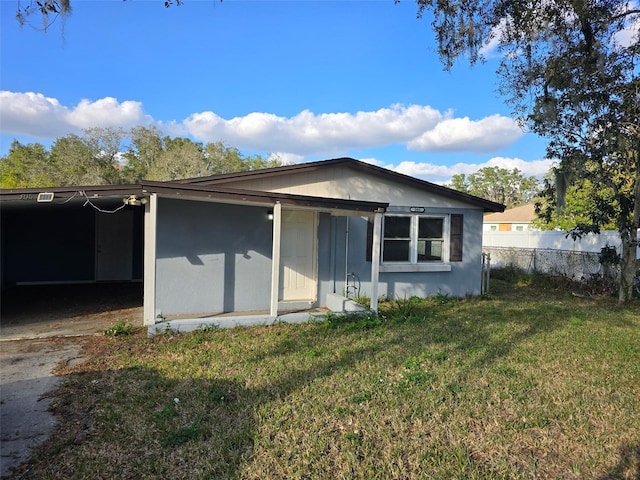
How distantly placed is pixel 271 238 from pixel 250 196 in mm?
1537

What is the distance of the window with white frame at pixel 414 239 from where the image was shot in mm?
9078

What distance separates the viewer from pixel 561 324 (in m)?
7.23

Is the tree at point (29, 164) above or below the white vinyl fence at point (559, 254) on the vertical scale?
above

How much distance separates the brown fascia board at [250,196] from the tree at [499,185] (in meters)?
57.4

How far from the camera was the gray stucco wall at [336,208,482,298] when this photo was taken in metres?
8.60

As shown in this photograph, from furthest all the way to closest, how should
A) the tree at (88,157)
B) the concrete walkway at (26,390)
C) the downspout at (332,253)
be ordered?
the tree at (88,157), the downspout at (332,253), the concrete walkway at (26,390)

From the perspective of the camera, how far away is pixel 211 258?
718 centimetres

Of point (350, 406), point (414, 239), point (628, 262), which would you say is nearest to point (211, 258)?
point (350, 406)

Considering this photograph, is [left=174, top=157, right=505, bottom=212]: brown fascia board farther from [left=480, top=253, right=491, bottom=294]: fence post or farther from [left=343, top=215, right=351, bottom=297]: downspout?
[left=480, top=253, right=491, bottom=294]: fence post

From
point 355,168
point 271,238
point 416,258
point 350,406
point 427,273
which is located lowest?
point 350,406

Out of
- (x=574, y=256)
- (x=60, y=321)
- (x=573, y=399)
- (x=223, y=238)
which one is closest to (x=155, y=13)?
(x=223, y=238)

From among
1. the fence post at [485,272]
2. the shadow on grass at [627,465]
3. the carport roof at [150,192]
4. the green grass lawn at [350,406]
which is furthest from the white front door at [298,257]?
the shadow on grass at [627,465]

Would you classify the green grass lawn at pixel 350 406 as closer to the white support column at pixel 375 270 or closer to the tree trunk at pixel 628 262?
the white support column at pixel 375 270

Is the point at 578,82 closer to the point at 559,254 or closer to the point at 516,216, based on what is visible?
the point at 559,254
